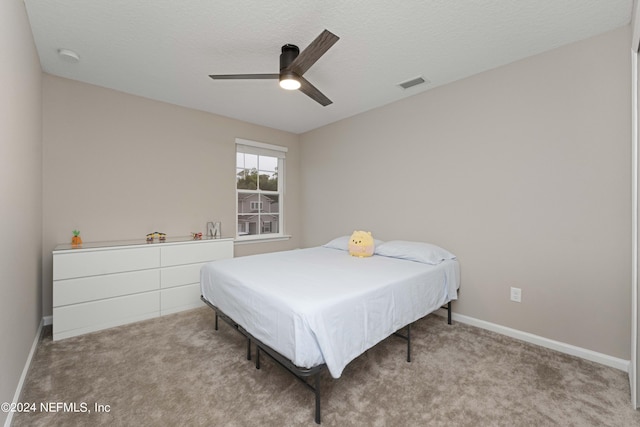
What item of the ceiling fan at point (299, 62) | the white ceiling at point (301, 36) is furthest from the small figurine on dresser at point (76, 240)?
the ceiling fan at point (299, 62)

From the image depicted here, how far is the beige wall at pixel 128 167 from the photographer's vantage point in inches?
109

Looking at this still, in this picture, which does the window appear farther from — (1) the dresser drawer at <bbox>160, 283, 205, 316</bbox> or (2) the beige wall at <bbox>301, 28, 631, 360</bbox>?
(2) the beige wall at <bbox>301, 28, 631, 360</bbox>

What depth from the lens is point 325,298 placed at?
1618mm

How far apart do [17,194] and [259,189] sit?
2.96 metres

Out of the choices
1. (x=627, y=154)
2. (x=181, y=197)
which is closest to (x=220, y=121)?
(x=181, y=197)

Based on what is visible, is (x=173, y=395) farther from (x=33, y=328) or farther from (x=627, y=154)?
(x=627, y=154)

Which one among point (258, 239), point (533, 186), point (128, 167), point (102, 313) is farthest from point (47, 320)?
point (533, 186)

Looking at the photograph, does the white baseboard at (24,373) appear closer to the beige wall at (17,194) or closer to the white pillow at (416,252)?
the beige wall at (17,194)

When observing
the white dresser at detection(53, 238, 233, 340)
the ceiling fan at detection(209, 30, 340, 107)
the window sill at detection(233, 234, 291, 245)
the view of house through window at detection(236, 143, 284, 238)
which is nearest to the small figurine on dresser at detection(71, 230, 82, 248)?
the white dresser at detection(53, 238, 233, 340)

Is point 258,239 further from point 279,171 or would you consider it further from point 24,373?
point 24,373

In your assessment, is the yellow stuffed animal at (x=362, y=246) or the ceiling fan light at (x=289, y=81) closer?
the ceiling fan light at (x=289, y=81)

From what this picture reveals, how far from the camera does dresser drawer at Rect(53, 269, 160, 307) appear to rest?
8.14 ft

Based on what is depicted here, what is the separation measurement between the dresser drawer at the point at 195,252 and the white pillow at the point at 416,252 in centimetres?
196

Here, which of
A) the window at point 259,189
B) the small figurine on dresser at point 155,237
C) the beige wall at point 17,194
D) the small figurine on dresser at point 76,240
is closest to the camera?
the beige wall at point 17,194
